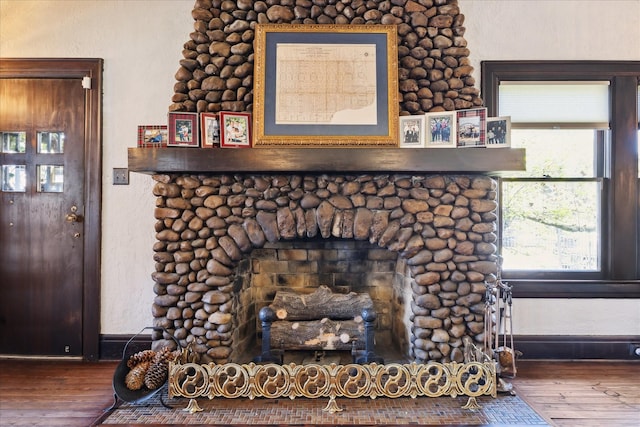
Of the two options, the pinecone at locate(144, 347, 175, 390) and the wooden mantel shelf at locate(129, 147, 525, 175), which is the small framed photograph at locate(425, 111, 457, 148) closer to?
the wooden mantel shelf at locate(129, 147, 525, 175)

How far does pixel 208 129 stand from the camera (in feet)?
8.13

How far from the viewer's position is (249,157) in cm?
238

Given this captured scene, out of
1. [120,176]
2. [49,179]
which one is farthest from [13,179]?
[120,176]

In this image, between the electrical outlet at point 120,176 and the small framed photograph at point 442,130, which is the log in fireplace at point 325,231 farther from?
the electrical outlet at point 120,176

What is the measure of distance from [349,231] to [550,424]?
151 cm

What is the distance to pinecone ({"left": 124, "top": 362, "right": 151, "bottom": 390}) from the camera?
226cm

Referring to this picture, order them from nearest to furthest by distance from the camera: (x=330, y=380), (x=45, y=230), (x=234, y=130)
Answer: (x=330, y=380) → (x=234, y=130) → (x=45, y=230)

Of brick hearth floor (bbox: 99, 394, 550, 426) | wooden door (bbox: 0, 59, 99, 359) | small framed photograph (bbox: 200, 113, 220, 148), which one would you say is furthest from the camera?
wooden door (bbox: 0, 59, 99, 359)

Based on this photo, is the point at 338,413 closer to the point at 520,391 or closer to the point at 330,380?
the point at 330,380

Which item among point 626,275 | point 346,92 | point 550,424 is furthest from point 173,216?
point 626,275

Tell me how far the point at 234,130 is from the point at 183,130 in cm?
32

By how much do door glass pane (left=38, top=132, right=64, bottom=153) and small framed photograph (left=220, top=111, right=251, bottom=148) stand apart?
153 centimetres

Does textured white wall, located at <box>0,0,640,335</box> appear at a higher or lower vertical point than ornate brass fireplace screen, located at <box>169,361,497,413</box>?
higher

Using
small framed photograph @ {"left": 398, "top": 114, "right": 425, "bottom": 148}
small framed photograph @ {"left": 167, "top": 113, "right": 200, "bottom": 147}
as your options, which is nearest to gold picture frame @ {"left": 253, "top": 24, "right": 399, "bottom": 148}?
small framed photograph @ {"left": 398, "top": 114, "right": 425, "bottom": 148}
